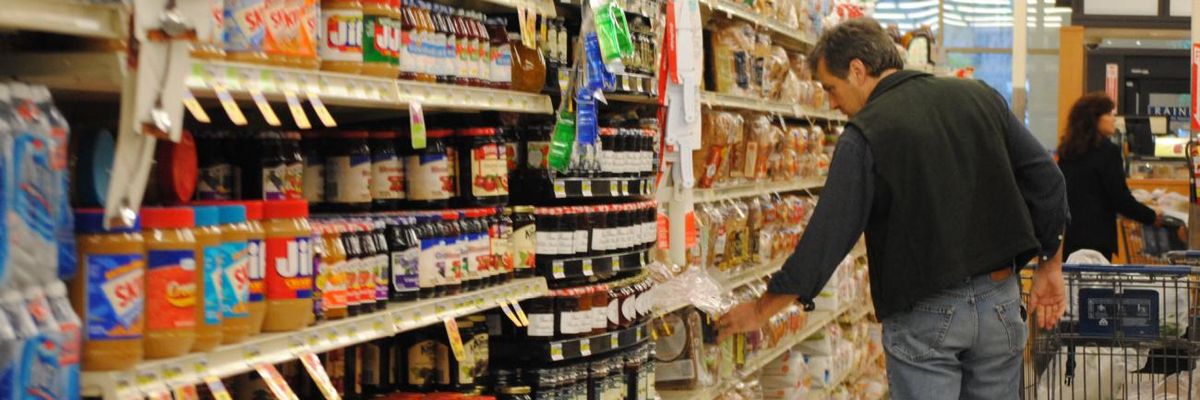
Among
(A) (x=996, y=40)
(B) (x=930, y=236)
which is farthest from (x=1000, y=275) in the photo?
(A) (x=996, y=40)

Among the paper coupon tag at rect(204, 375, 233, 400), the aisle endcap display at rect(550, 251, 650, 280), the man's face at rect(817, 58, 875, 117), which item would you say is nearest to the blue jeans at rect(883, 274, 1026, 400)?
the man's face at rect(817, 58, 875, 117)

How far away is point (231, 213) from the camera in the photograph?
2039 mm

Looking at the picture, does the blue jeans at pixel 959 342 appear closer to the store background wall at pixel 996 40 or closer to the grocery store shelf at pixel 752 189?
the grocery store shelf at pixel 752 189

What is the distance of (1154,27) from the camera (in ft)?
33.4

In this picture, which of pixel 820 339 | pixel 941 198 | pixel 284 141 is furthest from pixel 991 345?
pixel 820 339

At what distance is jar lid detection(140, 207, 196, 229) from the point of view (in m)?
1.88

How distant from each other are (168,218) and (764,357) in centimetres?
364

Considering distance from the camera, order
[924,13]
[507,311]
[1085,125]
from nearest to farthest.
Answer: [507,311] < [1085,125] < [924,13]

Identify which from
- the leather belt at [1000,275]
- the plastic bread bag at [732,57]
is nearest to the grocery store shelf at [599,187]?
the leather belt at [1000,275]

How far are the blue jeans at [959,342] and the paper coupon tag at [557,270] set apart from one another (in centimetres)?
104

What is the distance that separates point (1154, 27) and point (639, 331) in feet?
25.7

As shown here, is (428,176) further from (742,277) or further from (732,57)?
(742,277)

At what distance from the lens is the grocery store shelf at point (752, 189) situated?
4645mm

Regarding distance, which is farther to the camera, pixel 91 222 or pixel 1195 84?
pixel 1195 84
